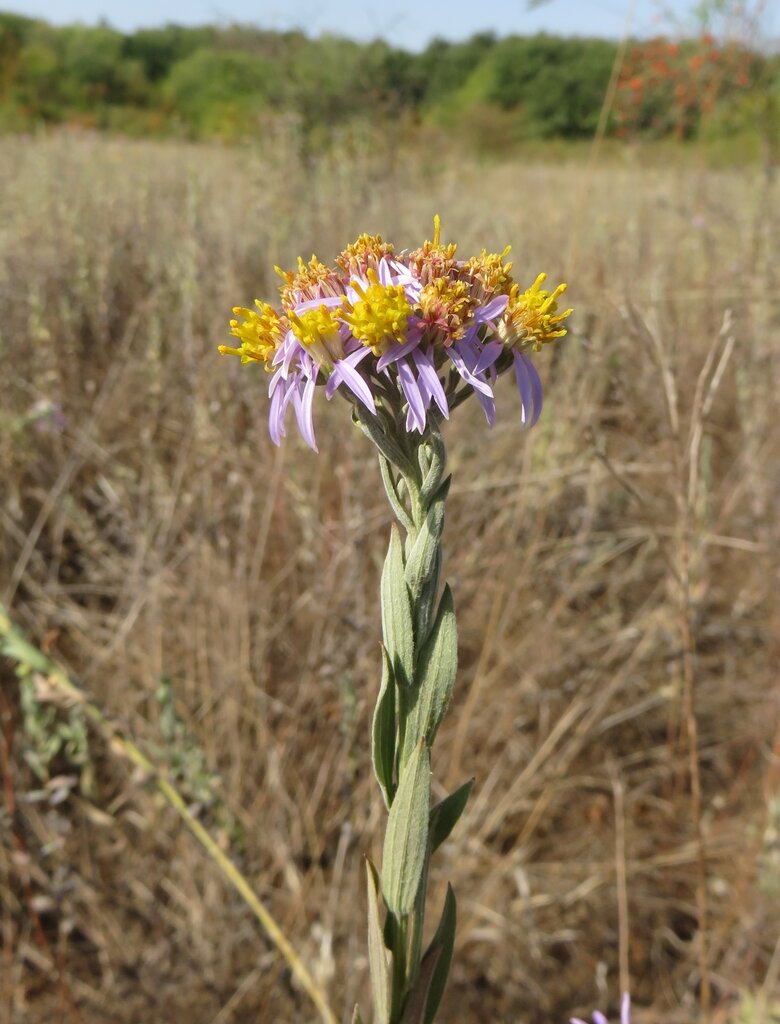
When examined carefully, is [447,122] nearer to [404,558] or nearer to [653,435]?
[653,435]

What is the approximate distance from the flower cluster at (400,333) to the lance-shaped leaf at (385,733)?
207 millimetres

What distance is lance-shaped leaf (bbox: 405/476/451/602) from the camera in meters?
0.62

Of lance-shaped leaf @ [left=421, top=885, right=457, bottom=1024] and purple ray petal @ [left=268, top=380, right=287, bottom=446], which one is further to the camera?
purple ray petal @ [left=268, top=380, right=287, bottom=446]

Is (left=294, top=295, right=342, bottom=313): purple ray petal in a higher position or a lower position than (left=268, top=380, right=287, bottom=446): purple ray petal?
higher

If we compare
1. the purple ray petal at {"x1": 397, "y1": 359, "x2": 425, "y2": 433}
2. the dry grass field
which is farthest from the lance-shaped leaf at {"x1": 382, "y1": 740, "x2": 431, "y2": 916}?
the dry grass field

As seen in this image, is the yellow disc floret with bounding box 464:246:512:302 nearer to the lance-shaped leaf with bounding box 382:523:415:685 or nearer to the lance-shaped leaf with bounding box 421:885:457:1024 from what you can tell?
the lance-shaped leaf with bounding box 382:523:415:685

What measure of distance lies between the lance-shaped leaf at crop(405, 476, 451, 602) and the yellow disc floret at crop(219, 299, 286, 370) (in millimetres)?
246

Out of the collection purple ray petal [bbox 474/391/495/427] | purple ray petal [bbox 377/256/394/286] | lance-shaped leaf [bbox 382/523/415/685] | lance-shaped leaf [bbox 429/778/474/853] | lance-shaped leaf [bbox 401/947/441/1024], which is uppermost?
purple ray petal [bbox 377/256/394/286]

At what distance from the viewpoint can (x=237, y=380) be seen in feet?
8.27

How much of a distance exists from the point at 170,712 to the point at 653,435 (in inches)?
90.6

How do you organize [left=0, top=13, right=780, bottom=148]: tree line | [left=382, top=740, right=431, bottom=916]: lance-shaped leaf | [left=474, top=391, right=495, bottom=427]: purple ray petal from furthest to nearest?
[left=0, top=13, right=780, bottom=148]: tree line → [left=474, top=391, right=495, bottom=427]: purple ray petal → [left=382, top=740, right=431, bottom=916]: lance-shaped leaf

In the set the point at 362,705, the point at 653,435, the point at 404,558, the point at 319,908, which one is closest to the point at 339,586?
the point at 362,705

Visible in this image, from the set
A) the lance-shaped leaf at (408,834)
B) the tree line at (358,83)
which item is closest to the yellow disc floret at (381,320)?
the lance-shaped leaf at (408,834)

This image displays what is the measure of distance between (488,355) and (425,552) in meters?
0.21
